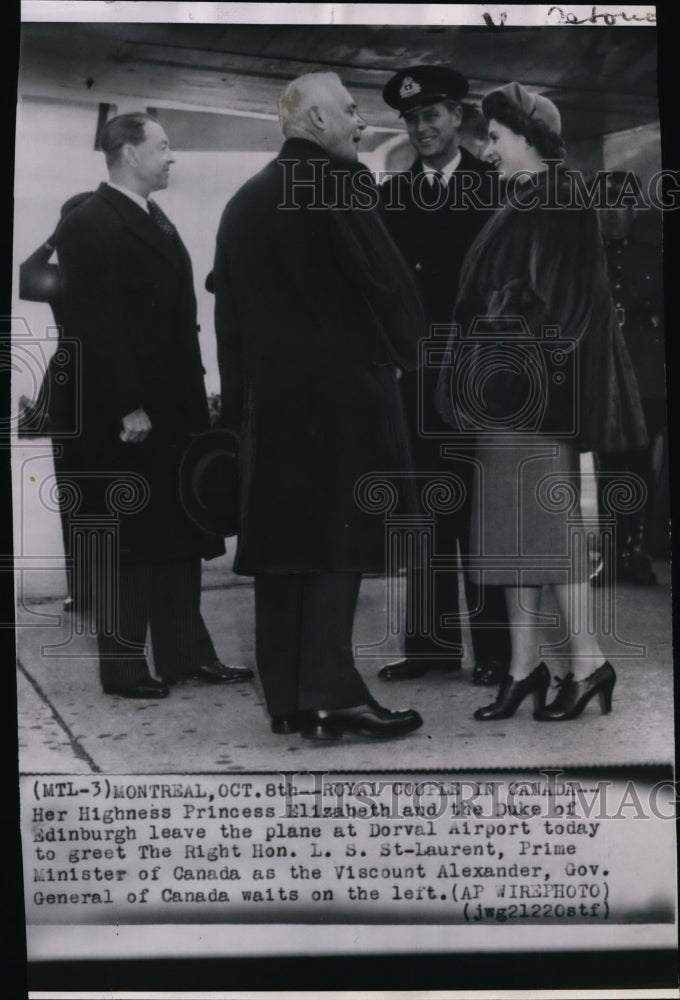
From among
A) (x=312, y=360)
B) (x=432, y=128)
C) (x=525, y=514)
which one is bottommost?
(x=525, y=514)

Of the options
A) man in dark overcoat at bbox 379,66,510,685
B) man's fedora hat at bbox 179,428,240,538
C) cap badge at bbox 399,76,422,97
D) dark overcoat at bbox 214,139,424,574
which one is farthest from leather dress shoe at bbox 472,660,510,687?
cap badge at bbox 399,76,422,97

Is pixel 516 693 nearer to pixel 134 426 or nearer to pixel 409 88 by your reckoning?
pixel 134 426

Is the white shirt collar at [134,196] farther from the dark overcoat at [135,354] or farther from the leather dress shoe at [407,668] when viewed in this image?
the leather dress shoe at [407,668]

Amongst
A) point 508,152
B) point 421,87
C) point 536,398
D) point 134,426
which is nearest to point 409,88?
point 421,87

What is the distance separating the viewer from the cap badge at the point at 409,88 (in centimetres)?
244

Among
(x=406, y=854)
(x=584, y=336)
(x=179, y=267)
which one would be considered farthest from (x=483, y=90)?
(x=406, y=854)

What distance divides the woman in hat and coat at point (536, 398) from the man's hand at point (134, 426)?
2.47 ft

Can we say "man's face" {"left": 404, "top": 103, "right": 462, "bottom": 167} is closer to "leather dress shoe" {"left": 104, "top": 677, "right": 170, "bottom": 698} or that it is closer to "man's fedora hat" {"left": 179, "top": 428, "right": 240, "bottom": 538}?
"man's fedora hat" {"left": 179, "top": 428, "right": 240, "bottom": 538}

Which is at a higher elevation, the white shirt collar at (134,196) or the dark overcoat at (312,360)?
the white shirt collar at (134,196)

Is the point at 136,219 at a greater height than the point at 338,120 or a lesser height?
lesser

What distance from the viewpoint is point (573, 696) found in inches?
95.6

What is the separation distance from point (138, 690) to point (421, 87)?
1.70 metres

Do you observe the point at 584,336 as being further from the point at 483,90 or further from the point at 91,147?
the point at 91,147

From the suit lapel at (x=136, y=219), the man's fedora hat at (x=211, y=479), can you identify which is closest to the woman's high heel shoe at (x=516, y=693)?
the man's fedora hat at (x=211, y=479)
